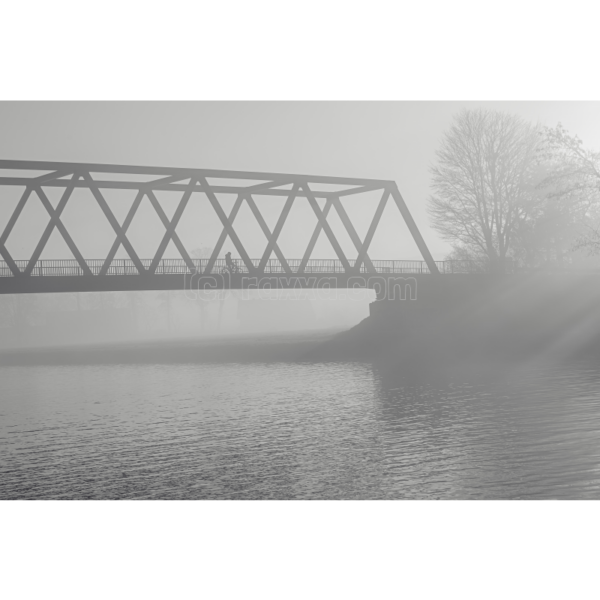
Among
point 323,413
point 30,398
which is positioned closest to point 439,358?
point 323,413

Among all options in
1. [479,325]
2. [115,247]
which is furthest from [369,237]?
[115,247]

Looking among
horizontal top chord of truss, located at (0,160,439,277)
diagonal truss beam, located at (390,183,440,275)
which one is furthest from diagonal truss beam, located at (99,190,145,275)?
diagonal truss beam, located at (390,183,440,275)

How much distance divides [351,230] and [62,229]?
2319cm

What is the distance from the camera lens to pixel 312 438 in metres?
18.4

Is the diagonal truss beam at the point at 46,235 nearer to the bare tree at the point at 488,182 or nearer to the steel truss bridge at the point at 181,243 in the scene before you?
the steel truss bridge at the point at 181,243

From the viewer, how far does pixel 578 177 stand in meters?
42.5

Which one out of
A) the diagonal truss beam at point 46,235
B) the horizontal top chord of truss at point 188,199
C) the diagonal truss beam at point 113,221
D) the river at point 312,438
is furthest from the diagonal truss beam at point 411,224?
the diagonal truss beam at point 46,235

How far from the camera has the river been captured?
13898mm

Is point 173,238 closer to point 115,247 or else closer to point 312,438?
point 115,247

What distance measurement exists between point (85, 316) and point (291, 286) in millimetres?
47729

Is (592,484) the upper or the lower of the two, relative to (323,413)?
lower
